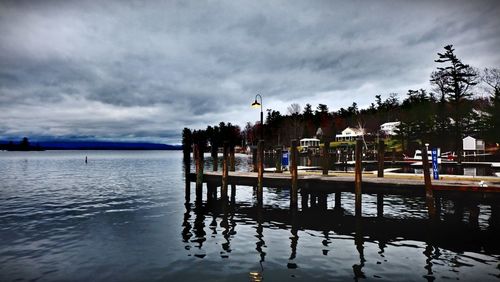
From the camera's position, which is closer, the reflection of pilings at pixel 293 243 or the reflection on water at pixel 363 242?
the reflection on water at pixel 363 242

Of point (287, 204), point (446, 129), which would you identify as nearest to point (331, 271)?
point (287, 204)

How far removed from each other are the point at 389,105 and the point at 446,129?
3354 inches

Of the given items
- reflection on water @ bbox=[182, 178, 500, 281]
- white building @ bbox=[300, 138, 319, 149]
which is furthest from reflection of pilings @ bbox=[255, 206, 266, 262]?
white building @ bbox=[300, 138, 319, 149]

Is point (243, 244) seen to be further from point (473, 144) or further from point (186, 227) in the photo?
point (473, 144)

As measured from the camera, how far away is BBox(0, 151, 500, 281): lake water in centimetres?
1116

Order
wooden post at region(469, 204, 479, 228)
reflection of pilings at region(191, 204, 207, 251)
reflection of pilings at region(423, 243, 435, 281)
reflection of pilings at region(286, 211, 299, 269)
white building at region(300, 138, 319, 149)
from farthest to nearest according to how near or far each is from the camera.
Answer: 1. white building at region(300, 138, 319, 149)
2. wooden post at region(469, 204, 479, 228)
3. reflection of pilings at region(191, 204, 207, 251)
4. reflection of pilings at region(286, 211, 299, 269)
5. reflection of pilings at region(423, 243, 435, 281)

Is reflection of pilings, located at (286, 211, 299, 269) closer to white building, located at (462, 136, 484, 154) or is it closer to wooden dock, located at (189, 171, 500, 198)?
wooden dock, located at (189, 171, 500, 198)

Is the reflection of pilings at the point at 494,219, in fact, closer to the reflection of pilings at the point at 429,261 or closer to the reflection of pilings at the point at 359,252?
the reflection of pilings at the point at 429,261

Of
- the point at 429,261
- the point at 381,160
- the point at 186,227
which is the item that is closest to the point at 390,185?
the point at 381,160

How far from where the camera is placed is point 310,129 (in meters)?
148

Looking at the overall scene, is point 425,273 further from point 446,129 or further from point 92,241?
point 446,129

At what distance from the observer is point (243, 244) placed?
47.7 feet

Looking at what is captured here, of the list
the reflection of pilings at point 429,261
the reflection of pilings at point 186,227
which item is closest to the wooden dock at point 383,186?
the reflection of pilings at point 429,261

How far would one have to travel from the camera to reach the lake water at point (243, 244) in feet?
36.6
